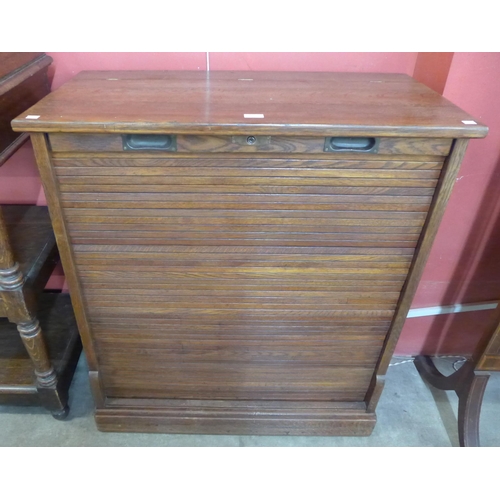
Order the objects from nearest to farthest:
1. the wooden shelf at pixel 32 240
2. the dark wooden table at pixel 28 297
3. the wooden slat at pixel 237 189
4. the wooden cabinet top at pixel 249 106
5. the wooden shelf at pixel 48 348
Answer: the wooden cabinet top at pixel 249 106 < the wooden slat at pixel 237 189 < the dark wooden table at pixel 28 297 < the wooden shelf at pixel 32 240 < the wooden shelf at pixel 48 348

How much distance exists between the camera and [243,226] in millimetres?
981

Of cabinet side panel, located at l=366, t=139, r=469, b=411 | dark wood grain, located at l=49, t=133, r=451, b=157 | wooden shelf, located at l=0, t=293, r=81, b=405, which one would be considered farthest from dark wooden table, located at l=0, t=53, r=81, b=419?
cabinet side panel, located at l=366, t=139, r=469, b=411

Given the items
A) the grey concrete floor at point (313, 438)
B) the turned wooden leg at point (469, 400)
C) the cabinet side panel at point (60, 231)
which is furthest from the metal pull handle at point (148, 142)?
the turned wooden leg at point (469, 400)

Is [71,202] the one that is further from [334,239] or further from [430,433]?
[430,433]

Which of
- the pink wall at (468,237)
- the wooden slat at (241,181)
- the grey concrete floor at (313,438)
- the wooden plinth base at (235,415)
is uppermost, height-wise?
the wooden slat at (241,181)

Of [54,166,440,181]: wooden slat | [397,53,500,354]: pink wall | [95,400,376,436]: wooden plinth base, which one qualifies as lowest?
[95,400,376,436]: wooden plinth base

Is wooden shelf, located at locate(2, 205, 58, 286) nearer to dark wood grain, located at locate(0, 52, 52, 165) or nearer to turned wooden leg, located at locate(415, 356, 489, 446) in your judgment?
dark wood grain, located at locate(0, 52, 52, 165)

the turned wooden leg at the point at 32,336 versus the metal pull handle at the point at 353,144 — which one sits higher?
the metal pull handle at the point at 353,144

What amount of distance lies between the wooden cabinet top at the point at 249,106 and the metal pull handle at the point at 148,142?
4cm

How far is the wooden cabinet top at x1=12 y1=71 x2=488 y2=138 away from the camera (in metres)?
0.82

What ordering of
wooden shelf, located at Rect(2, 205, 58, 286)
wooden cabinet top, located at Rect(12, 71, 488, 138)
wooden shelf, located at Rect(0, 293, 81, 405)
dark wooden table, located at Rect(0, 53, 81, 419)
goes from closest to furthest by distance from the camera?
wooden cabinet top, located at Rect(12, 71, 488, 138) → dark wooden table, located at Rect(0, 53, 81, 419) → wooden shelf, located at Rect(2, 205, 58, 286) → wooden shelf, located at Rect(0, 293, 81, 405)

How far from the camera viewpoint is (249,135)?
33.5 inches

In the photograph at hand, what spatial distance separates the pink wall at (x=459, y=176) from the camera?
117 centimetres

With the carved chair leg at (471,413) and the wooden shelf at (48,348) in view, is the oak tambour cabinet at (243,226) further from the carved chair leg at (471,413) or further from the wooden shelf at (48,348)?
the carved chair leg at (471,413)
